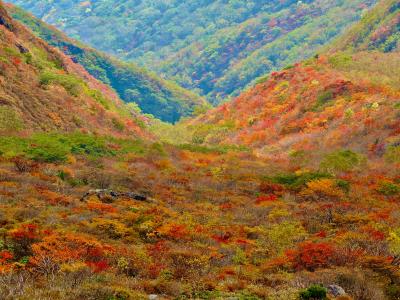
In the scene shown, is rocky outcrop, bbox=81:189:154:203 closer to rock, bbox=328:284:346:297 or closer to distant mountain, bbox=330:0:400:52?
rock, bbox=328:284:346:297

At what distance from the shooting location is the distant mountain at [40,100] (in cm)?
5456

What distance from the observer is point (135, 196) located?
3133 centimetres

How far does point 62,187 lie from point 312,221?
1415 centimetres

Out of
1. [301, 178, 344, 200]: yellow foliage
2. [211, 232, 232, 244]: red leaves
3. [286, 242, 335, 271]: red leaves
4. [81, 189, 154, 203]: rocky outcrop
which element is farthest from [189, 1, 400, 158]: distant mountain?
[286, 242, 335, 271]: red leaves

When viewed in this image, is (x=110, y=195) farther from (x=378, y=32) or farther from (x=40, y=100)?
(x=378, y=32)

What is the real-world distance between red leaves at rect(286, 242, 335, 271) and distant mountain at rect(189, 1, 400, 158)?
38844mm

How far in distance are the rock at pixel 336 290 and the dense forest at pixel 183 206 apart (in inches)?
1.9

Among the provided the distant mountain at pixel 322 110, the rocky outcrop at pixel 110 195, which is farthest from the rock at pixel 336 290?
the distant mountain at pixel 322 110

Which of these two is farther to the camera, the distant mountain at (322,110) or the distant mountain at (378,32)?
the distant mountain at (378,32)

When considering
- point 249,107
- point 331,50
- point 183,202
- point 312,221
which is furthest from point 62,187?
point 331,50

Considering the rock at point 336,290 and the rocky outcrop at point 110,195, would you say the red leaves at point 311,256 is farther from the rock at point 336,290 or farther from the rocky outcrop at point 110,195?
the rocky outcrop at point 110,195

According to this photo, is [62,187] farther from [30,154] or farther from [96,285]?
[96,285]

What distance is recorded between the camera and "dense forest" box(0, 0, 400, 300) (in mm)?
16234

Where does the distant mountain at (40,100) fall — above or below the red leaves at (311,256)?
above
